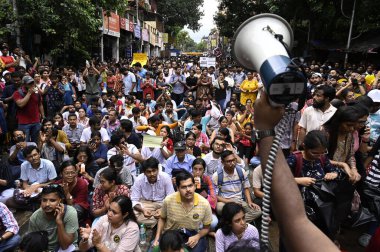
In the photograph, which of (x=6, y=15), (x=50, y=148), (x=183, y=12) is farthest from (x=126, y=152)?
(x=183, y=12)

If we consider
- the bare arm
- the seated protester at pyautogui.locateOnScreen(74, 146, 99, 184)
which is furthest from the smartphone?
the bare arm

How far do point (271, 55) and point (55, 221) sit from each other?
A: 10.6 ft

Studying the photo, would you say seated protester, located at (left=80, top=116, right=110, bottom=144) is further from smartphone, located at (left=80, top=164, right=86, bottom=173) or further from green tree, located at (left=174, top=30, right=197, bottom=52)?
green tree, located at (left=174, top=30, right=197, bottom=52)

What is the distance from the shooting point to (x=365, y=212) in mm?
3619

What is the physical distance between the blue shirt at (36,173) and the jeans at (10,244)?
52.0 inches

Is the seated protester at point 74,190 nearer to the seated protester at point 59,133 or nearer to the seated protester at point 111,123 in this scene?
the seated protester at point 59,133

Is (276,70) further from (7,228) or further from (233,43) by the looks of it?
(7,228)

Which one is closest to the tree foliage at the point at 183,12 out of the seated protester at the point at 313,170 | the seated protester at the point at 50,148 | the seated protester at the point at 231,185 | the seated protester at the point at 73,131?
the seated protester at the point at 73,131

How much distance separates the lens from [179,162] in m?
5.31

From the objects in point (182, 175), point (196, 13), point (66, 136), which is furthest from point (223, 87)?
point (196, 13)

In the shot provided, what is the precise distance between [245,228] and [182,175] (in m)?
0.90

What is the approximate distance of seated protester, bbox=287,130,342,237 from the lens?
2.94 metres

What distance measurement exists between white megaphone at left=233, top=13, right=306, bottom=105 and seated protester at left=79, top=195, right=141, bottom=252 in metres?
2.38

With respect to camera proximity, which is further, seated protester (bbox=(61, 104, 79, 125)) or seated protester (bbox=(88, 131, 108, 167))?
seated protester (bbox=(61, 104, 79, 125))
